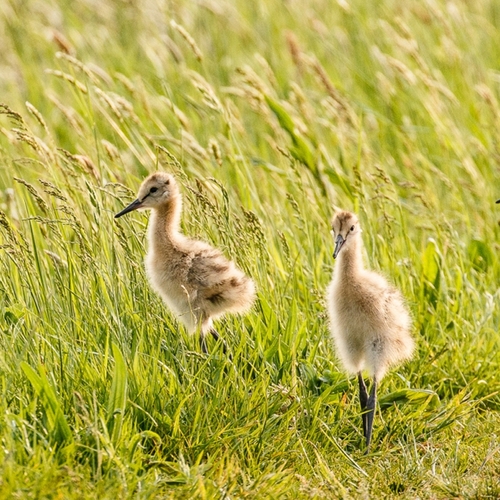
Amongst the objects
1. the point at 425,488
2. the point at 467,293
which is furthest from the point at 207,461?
the point at 467,293

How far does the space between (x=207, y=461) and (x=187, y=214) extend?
5.95 feet

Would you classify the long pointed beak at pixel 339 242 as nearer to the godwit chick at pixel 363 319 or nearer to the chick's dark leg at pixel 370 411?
the godwit chick at pixel 363 319

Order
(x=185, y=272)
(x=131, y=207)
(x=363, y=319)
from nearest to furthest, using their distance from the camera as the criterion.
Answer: (x=363, y=319) → (x=185, y=272) → (x=131, y=207)

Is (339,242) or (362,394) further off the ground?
(339,242)

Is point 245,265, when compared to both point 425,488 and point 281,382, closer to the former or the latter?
point 281,382

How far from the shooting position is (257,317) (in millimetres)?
5094

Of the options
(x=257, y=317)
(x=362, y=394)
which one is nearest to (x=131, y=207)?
(x=257, y=317)

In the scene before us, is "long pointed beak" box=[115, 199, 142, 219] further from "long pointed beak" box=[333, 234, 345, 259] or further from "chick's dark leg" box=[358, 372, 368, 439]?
"chick's dark leg" box=[358, 372, 368, 439]

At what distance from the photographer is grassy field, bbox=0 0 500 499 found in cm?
412

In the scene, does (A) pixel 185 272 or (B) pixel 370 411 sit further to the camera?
(A) pixel 185 272

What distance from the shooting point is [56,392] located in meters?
4.19

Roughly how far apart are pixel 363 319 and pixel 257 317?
0.58m

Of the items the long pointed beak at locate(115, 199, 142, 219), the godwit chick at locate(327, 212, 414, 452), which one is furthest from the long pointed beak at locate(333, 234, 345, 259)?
→ the long pointed beak at locate(115, 199, 142, 219)

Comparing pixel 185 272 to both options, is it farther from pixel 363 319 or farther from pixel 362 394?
pixel 362 394
